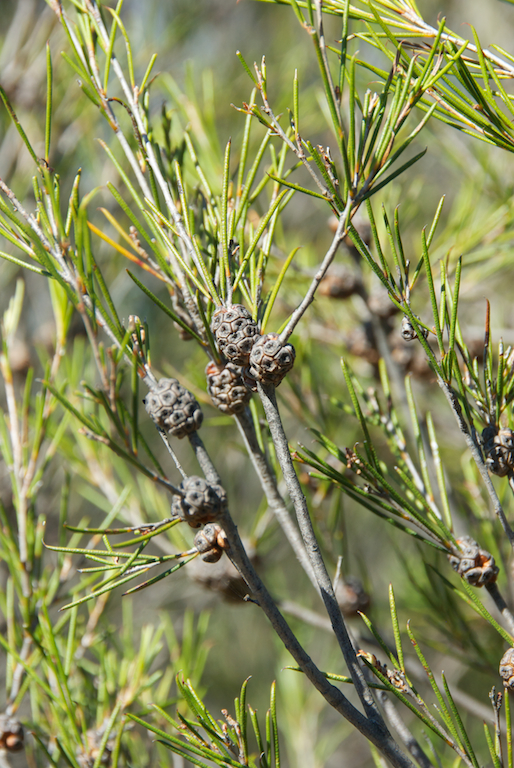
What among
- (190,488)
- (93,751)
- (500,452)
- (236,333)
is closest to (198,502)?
(190,488)

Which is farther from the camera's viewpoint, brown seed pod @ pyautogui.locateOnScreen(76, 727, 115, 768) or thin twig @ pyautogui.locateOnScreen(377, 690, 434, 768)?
brown seed pod @ pyautogui.locateOnScreen(76, 727, 115, 768)

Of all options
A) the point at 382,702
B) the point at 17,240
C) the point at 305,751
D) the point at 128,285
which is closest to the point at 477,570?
the point at 382,702

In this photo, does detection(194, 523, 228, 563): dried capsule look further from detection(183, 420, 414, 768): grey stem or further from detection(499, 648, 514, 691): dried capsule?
detection(499, 648, 514, 691): dried capsule

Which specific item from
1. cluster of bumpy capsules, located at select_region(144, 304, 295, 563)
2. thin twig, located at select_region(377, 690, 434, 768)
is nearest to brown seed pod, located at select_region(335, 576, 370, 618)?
thin twig, located at select_region(377, 690, 434, 768)

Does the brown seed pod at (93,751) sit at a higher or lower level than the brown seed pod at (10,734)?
lower

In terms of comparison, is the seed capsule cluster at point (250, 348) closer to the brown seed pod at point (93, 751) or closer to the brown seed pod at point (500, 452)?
the brown seed pod at point (500, 452)

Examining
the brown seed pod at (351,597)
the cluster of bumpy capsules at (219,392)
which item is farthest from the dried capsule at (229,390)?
the brown seed pod at (351,597)

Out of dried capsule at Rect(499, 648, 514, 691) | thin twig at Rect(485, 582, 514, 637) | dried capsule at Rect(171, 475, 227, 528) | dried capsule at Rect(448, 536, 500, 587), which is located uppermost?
dried capsule at Rect(171, 475, 227, 528)
